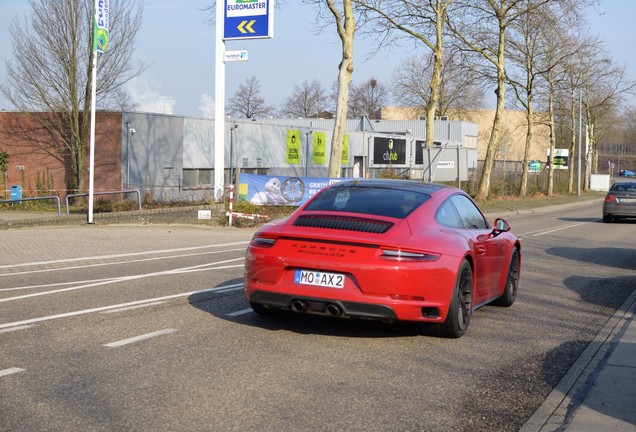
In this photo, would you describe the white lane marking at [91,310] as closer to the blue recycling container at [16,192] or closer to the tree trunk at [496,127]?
the blue recycling container at [16,192]

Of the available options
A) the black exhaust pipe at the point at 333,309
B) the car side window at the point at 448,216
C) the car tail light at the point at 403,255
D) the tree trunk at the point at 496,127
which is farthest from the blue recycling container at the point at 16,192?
the car tail light at the point at 403,255

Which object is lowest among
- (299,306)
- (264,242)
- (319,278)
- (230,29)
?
(299,306)

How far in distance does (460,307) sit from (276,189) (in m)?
19.3

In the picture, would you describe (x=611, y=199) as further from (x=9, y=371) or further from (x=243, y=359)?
(x=9, y=371)

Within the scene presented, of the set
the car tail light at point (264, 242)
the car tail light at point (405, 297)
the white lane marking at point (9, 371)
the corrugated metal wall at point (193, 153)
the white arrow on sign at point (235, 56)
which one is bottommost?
the white lane marking at point (9, 371)

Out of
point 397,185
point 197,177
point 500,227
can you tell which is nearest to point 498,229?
point 500,227

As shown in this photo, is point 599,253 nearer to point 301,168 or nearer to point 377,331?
point 377,331

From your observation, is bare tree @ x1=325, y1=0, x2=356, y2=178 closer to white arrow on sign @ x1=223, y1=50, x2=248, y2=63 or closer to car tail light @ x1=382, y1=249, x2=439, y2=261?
white arrow on sign @ x1=223, y1=50, x2=248, y2=63

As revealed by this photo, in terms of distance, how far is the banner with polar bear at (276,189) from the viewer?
86.5 ft

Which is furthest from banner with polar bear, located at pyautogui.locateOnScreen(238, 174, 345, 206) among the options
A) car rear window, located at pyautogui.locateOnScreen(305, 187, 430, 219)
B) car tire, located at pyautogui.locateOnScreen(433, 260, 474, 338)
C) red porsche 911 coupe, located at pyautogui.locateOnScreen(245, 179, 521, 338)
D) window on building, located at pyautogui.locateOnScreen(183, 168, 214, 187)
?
car tire, located at pyautogui.locateOnScreen(433, 260, 474, 338)

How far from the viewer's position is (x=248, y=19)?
23.3 metres

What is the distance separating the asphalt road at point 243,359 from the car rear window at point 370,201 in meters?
1.16

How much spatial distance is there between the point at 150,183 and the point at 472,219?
2935cm

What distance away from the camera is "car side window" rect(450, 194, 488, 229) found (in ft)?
26.6
